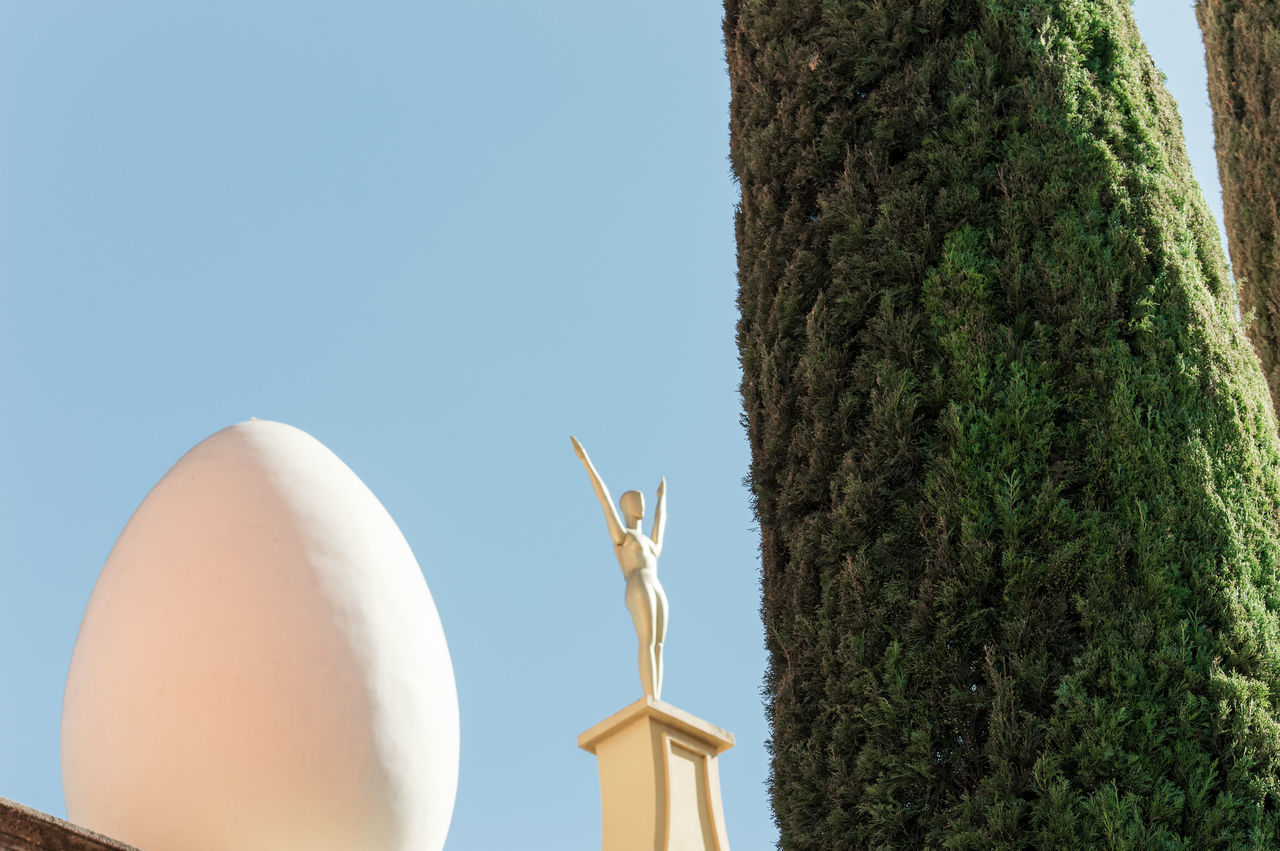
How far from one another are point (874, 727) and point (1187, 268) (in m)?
2.25

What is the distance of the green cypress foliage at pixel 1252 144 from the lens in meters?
10.9

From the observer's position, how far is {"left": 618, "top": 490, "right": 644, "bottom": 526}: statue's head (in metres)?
8.16

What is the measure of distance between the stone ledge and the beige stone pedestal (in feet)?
9.32

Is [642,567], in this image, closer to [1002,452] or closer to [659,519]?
[659,519]

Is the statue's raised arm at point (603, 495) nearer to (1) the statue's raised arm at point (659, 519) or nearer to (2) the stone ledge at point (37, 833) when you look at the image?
(1) the statue's raised arm at point (659, 519)

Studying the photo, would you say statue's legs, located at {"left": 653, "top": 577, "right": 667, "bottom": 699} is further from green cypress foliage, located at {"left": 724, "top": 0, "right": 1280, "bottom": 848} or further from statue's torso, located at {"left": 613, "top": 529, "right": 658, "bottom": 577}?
green cypress foliage, located at {"left": 724, "top": 0, "right": 1280, "bottom": 848}

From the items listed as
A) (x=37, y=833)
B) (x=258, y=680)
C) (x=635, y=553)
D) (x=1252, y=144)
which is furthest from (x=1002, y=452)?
(x=1252, y=144)

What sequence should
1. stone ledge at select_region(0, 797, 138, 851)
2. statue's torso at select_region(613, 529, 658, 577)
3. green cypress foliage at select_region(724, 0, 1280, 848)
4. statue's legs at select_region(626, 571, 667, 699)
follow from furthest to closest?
statue's torso at select_region(613, 529, 658, 577) < statue's legs at select_region(626, 571, 667, 699) < stone ledge at select_region(0, 797, 138, 851) < green cypress foliage at select_region(724, 0, 1280, 848)

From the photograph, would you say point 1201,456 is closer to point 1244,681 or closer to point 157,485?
point 1244,681

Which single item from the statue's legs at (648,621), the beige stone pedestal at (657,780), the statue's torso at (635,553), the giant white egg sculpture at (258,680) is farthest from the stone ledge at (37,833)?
the statue's torso at (635,553)

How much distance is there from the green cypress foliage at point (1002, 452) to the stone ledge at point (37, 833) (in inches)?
112

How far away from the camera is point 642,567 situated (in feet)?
26.0

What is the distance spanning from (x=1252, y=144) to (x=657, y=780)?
27.6 ft

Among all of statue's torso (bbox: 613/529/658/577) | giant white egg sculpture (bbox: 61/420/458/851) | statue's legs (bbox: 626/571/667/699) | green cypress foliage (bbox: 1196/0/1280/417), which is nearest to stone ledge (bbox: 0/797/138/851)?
giant white egg sculpture (bbox: 61/420/458/851)
